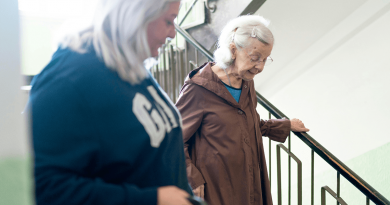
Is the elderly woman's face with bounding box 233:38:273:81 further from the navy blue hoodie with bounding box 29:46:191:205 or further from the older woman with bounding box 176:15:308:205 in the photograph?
the navy blue hoodie with bounding box 29:46:191:205

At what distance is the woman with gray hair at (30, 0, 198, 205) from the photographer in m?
0.57

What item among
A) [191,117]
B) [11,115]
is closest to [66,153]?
[11,115]

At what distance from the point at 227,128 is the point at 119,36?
3.20 feet

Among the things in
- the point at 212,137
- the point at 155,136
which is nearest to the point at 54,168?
the point at 155,136

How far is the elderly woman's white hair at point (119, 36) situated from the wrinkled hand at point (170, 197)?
0.91 ft

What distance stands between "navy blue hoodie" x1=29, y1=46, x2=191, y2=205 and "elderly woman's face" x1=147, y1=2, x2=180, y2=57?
0.11m

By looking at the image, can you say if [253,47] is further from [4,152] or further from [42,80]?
[4,152]

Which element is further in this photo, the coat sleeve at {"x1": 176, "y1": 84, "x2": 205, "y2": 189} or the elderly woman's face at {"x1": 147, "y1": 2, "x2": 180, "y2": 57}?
the coat sleeve at {"x1": 176, "y1": 84, "x2": 205, "y2": 189}

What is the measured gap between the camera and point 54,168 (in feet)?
1.85

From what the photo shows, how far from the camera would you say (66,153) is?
1.88 feet

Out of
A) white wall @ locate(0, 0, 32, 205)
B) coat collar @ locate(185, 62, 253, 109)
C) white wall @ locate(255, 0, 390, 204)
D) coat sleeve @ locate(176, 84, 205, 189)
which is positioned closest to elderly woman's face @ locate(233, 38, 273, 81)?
coat collar @ locate(185, 62, 253, 109)

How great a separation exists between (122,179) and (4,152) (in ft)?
1.10

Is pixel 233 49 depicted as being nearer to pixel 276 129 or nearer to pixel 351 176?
pixel 276 129

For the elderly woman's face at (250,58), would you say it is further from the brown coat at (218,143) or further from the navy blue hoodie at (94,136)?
the navy blue hoodie at (94,136)
